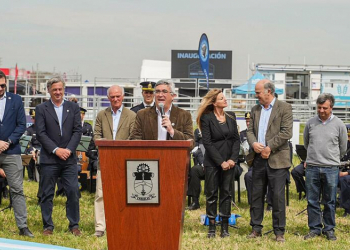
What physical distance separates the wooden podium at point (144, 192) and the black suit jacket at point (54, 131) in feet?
8.49

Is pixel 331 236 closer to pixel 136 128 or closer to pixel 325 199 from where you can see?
pixel 325 199

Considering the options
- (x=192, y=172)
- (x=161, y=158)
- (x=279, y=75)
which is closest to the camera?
(x=161, y=158)

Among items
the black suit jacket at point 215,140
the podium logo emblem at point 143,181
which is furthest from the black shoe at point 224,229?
the podium logo emblem at point 143,181

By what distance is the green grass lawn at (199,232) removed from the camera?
7.60 m

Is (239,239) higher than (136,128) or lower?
lower

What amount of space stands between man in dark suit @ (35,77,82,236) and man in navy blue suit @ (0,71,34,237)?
0.80 ft

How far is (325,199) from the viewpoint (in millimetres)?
8281

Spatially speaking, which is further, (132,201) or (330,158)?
(330,158)

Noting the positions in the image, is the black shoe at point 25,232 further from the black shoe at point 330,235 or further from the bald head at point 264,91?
the black shoe at point 330,235

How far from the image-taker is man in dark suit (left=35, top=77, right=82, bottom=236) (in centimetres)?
785

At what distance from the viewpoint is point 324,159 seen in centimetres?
807

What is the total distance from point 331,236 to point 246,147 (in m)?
3.30

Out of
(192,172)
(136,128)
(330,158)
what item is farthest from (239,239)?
(192,172)

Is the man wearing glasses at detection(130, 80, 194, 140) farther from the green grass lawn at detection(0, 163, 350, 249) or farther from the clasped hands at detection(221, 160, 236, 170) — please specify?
the green grass lawn at detection(0, 163, 350, 249)
